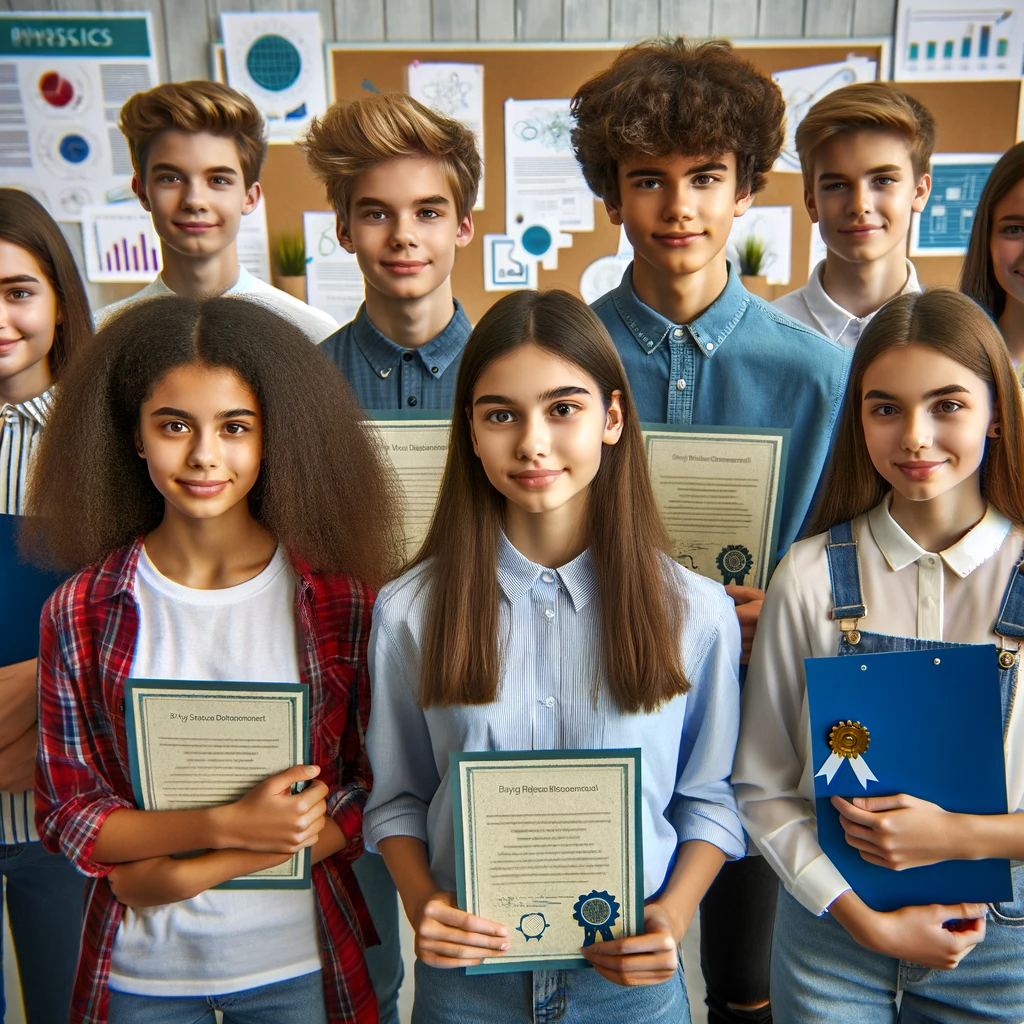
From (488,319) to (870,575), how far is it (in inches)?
26.1

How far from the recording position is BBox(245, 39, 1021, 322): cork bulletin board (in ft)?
13.0

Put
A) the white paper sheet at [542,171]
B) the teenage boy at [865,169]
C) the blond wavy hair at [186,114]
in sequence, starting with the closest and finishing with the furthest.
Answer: the teenage boy at [865,169], the blond wavy hair at [186,114], the white paper sheet at [542,171]

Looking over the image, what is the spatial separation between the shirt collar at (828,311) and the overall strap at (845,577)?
102 centimetres

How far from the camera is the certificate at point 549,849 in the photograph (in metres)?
1.19

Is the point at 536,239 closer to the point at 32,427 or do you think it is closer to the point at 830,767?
the point at 32,427

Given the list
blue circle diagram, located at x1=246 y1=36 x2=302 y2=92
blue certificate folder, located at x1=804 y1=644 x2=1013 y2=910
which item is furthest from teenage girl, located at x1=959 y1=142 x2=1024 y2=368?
blue circle diagram, located at x1=246 y1=36 x2=302 y2=92

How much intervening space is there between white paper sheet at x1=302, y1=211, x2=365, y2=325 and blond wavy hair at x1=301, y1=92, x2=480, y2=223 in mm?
2297

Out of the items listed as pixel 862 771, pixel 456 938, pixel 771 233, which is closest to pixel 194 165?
pixel 456 938

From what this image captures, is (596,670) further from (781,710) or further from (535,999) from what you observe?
(535,999)

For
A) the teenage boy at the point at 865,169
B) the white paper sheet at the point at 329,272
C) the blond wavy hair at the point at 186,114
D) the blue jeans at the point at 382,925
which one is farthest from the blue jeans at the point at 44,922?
the white paper sheet at the point at 329,272

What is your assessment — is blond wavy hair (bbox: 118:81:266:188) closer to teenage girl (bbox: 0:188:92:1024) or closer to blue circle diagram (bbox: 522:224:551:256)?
teenage girl (bbox: 0:188:92:1024)

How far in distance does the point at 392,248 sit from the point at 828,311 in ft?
3.69

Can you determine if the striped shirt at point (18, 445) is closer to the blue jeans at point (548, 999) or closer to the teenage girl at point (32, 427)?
the teenage girl at point (32, 427)

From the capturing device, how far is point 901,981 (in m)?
1.31
